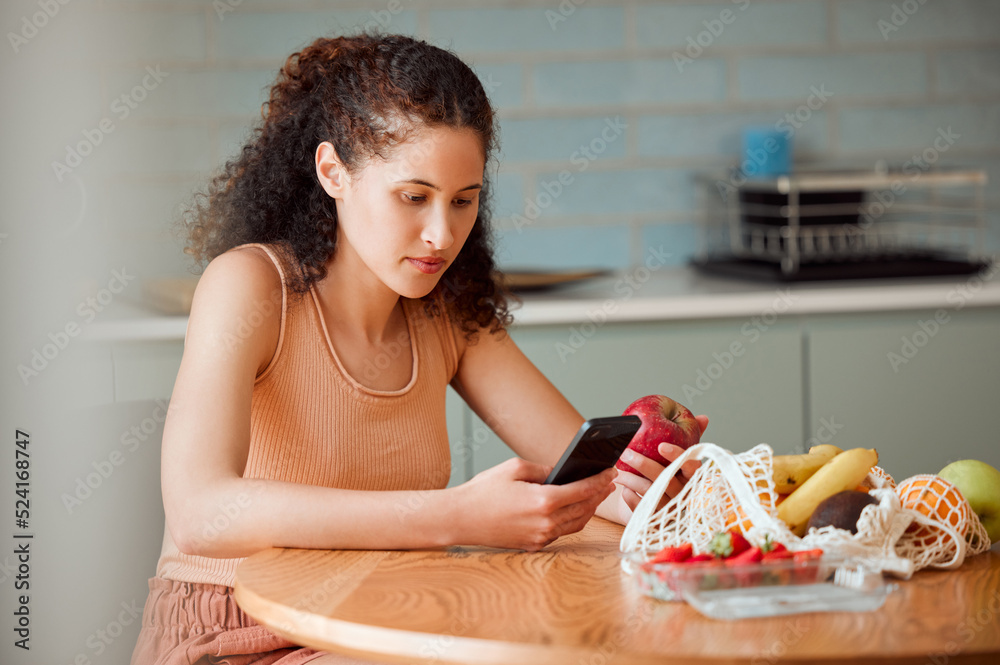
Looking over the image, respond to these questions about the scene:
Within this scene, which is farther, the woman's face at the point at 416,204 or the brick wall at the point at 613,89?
the brick wall at the point at 613,89

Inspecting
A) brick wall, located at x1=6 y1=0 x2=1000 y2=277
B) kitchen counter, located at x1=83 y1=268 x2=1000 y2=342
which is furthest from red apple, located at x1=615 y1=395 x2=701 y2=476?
brick wall, located at x1=6 y1=0 x2=1000 y2=277

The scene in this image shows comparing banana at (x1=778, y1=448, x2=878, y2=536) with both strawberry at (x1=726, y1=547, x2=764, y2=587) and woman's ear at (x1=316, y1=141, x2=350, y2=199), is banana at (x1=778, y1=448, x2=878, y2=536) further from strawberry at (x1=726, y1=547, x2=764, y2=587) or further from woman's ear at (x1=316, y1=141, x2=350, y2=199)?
woman's ear at (x1=316, y1=141, x2=350, y2=199)

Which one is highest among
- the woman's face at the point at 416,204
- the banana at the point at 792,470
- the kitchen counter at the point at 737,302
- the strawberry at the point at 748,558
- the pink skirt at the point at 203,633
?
the woman's face at the point at 416,204

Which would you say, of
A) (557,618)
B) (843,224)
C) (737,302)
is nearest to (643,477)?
(557,618)

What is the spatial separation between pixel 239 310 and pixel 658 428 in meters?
0.52

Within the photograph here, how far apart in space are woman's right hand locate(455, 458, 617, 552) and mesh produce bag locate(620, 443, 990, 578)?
0.09 metres

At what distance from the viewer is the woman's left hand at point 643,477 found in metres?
1.20

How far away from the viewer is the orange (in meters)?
0.96

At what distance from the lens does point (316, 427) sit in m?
1.31

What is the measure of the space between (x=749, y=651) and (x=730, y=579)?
103 millimetres

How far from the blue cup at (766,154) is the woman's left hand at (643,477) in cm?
174

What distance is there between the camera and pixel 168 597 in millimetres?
1305

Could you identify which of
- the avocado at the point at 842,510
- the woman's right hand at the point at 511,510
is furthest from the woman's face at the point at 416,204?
the avocado at the point at 842,510

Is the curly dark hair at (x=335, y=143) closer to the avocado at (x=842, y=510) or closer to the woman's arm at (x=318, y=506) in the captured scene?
the woman's arm at (x=318, y=506)
